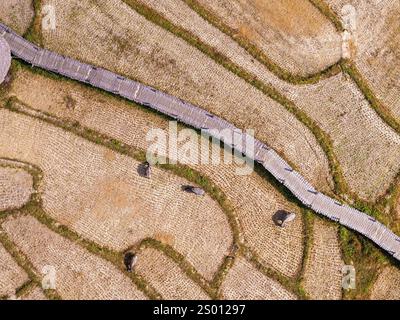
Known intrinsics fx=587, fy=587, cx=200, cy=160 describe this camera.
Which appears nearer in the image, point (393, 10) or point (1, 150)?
point (1, 150)

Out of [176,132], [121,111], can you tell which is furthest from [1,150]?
[176,132]

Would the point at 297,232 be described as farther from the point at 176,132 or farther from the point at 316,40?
the point at 316,40

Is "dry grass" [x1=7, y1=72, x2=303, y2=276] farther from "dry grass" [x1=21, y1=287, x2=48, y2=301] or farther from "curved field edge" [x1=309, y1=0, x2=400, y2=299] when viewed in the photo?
"dry grass" [x1=21, y1=287, x2=48, y2=301]

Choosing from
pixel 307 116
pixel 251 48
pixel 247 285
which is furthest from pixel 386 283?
pixel 251 48

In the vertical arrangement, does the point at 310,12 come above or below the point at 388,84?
above
